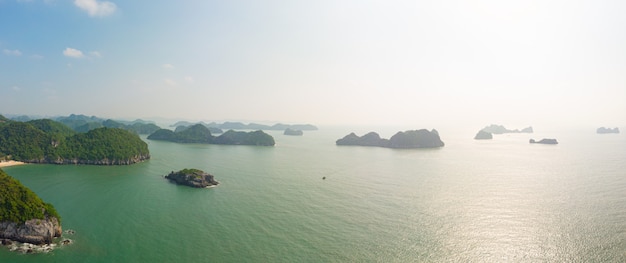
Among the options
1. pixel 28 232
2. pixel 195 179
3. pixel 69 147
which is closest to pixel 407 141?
pixel 195 179

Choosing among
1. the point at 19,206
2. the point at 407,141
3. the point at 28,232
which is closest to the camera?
the point at 28,232

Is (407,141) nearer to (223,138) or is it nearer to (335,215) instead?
(223,138)

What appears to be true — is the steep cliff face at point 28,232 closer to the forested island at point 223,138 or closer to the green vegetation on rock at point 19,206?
the green vegetation on rock at point 19,206

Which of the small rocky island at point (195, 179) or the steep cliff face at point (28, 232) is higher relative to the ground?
the small rocky island at point (195, 179)

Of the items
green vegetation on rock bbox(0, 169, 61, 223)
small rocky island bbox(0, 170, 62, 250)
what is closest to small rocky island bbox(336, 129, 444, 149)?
small rocky island bbox(0, 170, 62, 250)

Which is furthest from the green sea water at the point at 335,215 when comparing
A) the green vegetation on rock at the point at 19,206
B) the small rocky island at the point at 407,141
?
the small rocky island at the point at 407,141

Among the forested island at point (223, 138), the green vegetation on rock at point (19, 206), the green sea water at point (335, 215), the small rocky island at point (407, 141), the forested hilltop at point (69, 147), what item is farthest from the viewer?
the forested island at point (223, 138)

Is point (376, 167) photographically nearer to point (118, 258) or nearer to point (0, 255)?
point (118, 258)

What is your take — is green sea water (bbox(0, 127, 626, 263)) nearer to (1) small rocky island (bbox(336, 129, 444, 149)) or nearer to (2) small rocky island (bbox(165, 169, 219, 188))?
(2) small rocky island (bbox(165, 169, 219, 188))
